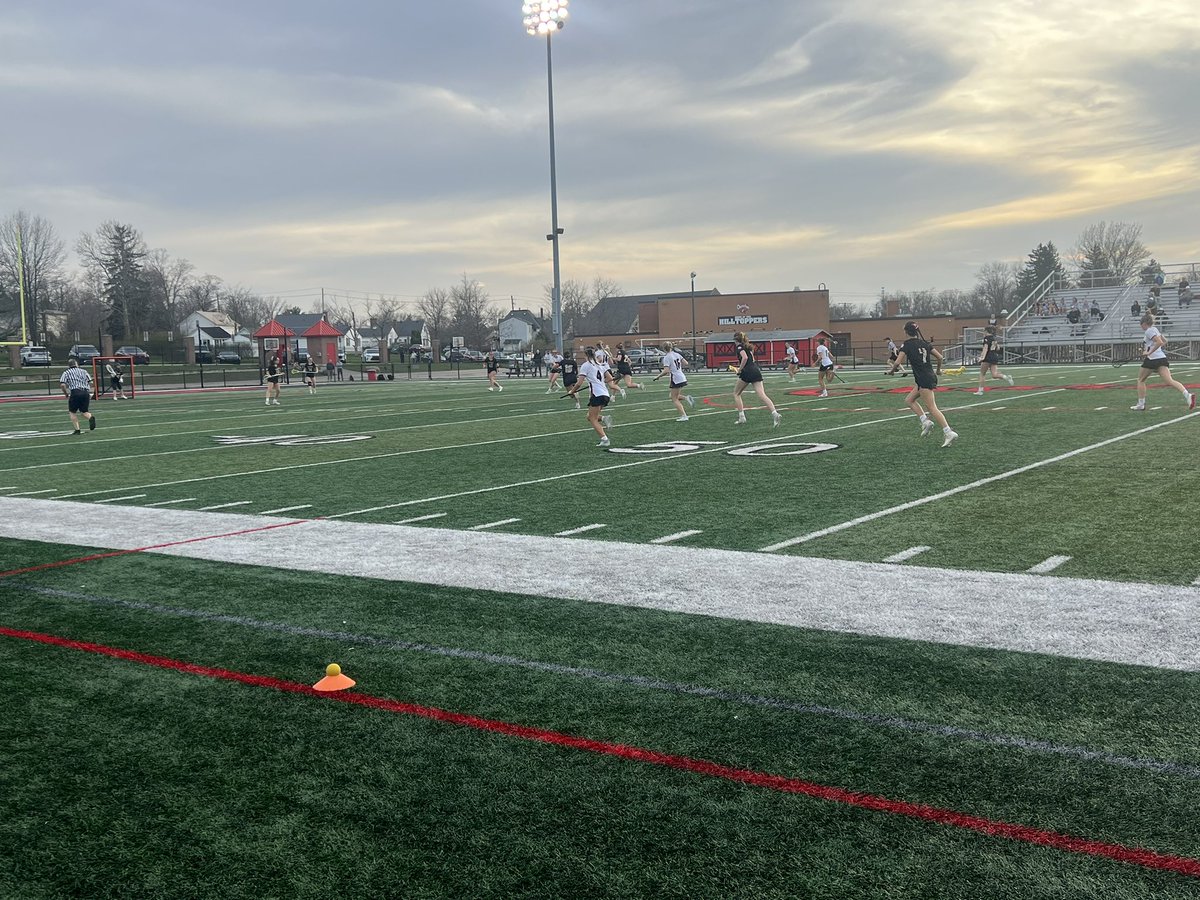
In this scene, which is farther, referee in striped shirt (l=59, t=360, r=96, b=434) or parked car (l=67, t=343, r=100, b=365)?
parked car (l=67, t=343, r=100, b=365)

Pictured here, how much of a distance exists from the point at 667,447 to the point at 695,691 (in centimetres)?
1076

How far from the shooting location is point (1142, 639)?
5141mm

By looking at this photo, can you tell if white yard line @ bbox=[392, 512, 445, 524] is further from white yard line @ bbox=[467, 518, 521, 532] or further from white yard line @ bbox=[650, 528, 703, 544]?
white yard line @ bbox=[650, 528, 703, 544]

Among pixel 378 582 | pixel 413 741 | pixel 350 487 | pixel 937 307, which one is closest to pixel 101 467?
pixel 350 487

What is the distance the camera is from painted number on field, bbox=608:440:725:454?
14.7 metres

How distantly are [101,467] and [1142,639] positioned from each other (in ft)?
45.1

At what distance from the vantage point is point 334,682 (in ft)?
15.6

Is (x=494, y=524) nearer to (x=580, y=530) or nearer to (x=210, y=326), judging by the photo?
(x=580, y=530)

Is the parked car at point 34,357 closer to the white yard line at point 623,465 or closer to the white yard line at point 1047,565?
the white yard line at point 623,465

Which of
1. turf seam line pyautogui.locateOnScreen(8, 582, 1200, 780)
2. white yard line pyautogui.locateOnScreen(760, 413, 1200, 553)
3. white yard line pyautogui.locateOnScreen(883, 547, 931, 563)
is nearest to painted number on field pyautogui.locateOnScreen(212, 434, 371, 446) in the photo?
white yard line pyautogui.locateOnScreen(760, 413, 1200, 553)

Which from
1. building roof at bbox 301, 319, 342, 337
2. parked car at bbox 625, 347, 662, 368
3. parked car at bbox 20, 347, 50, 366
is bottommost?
parked car at bbox 625, 347, 662, 368

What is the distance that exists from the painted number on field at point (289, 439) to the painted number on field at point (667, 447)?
535 centimetres

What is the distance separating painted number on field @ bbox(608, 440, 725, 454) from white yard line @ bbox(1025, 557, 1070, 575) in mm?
7713

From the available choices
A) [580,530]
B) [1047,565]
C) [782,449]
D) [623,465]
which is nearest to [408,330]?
[782,449]
